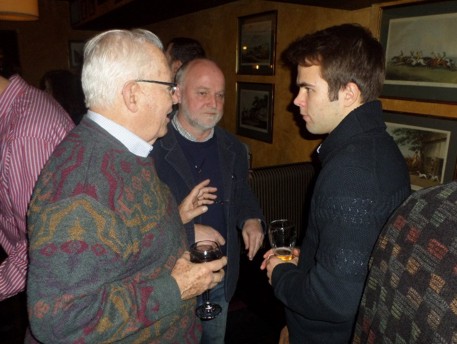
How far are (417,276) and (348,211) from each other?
291 mm

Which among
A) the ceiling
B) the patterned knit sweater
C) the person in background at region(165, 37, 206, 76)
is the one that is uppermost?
the ceiling

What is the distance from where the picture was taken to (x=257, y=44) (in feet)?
12.2

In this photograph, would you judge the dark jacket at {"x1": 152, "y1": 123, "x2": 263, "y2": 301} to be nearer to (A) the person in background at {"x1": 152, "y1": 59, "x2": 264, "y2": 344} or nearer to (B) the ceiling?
(A) the person in background at {"x1": 152, "y1": 59, "x2": 264, "y2": 344}

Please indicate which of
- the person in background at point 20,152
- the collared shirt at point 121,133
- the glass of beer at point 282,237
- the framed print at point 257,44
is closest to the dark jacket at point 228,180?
the glass of beer at point 282,237

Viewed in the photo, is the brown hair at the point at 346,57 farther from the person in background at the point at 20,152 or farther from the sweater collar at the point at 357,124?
the person in background at the point at 20,152

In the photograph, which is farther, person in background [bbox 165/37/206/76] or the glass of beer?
person in background [bbox 165/37/206/76]

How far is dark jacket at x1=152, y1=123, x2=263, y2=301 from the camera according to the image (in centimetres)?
195

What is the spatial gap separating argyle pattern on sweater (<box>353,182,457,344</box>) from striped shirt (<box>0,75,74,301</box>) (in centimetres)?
124

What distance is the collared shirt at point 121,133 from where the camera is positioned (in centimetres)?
108

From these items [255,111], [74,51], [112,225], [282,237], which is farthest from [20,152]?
[74,51]

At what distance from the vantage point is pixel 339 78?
1.24 metres

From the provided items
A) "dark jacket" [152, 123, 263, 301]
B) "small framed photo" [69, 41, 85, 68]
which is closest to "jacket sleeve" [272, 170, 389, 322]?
"dark jacket" [152, 123, 263, 301]

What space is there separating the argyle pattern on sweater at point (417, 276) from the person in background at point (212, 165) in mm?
1073

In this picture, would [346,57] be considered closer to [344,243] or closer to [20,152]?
[344,243]
